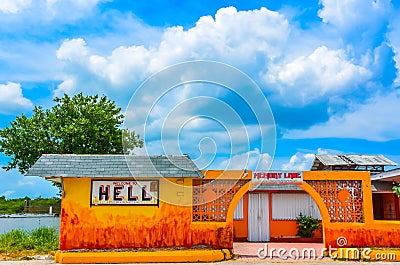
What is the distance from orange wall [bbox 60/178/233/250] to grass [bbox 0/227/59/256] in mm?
2108

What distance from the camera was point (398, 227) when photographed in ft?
41.1

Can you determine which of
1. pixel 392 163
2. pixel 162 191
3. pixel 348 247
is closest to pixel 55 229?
pixel 162 191

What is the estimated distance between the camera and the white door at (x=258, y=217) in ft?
56.1

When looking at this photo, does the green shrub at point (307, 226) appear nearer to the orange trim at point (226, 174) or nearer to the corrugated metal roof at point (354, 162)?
the orange trim at point (226, 174)

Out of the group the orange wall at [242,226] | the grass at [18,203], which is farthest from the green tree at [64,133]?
the orange wall at [242,226]

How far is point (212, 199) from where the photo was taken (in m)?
12.6

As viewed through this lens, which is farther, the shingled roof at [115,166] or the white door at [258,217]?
the white door at [258,217]

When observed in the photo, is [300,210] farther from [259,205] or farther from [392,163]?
[392,163]

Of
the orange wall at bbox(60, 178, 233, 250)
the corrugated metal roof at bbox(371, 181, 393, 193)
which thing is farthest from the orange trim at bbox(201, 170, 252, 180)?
the corrugated metal roof at bbox(371, 181, 393, 193)

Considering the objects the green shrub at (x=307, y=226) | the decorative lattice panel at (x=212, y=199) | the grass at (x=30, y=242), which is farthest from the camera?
the green shrub at (x=307, y=226)

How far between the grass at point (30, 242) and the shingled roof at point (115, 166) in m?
3.06

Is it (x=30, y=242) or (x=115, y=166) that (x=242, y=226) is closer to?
(x=115, y=166)

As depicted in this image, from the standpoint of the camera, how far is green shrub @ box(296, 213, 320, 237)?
672 inches

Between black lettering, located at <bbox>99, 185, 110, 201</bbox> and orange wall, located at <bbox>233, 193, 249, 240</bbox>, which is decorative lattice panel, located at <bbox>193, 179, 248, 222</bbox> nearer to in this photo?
black lettering, located at <bbox>99, 185, 110, 201</bbox>
